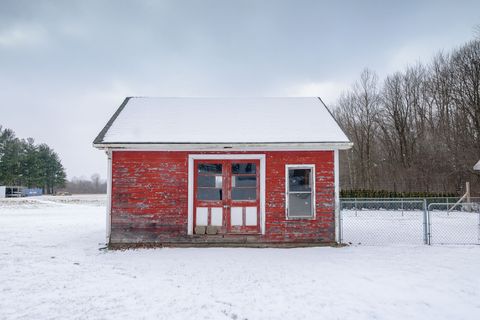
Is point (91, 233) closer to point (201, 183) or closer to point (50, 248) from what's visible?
point (50, 248)

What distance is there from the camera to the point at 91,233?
40.6 feet

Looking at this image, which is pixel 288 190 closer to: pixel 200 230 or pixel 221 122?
pixel 200 230

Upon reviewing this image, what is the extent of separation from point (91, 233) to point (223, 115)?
703 centimetres

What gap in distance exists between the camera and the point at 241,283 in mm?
6078

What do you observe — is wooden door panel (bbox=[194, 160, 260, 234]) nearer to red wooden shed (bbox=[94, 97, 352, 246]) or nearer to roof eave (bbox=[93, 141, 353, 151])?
red wooden shed (bbox=[94, 97, 352, 246])

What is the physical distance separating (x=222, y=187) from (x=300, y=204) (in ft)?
8.02

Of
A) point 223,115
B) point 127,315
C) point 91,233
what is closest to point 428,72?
point 223,115

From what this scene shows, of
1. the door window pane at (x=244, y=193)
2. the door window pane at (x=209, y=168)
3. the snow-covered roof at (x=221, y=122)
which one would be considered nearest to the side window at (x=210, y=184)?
the door window pane at (x=209, y=168)

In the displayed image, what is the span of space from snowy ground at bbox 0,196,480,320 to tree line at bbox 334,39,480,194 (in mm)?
21158

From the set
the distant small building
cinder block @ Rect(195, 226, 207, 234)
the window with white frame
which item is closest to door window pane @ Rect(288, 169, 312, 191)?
the window with white frame

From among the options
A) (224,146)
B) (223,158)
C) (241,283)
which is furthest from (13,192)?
(241,283)

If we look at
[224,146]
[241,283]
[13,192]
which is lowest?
[241,283]

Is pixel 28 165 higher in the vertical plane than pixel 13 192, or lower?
higher

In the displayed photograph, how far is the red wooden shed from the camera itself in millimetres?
9406
